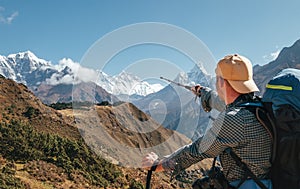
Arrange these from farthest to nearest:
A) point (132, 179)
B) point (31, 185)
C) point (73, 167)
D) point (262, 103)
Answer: point (132, 179)
point (73, 167)
point (31, 185)
point (262, 103)

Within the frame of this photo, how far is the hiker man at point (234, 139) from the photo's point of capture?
10.0ft

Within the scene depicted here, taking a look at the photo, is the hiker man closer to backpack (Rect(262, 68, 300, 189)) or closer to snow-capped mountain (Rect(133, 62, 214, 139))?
backpack (Rect(262, 68, 300, 189))

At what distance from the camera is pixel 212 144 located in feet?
10.1

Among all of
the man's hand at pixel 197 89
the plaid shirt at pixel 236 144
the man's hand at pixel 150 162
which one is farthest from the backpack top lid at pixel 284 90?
the man's hand at pixel 197 89

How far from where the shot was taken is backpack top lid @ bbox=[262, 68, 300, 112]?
3.16 m

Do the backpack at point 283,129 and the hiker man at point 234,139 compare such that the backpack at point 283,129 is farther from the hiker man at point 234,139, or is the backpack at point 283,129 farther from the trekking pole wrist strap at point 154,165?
the trekking pole wrist strap at point 154,165

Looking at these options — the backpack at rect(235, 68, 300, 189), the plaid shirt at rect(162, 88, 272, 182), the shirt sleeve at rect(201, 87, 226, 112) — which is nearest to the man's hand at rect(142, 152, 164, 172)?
the plaid shirt at rect(162, 88, 272, 182)

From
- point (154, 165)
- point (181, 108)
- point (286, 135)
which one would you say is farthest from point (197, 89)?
point (286, 135)

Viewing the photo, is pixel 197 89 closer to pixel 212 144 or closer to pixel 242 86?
pixel 242 86

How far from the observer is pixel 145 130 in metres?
4.60

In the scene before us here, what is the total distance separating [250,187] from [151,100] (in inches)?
101

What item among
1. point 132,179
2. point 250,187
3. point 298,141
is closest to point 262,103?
point 298,141

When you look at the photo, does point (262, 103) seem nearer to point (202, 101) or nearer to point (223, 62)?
point (223, 62)

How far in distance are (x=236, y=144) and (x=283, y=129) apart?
1.33 feet
